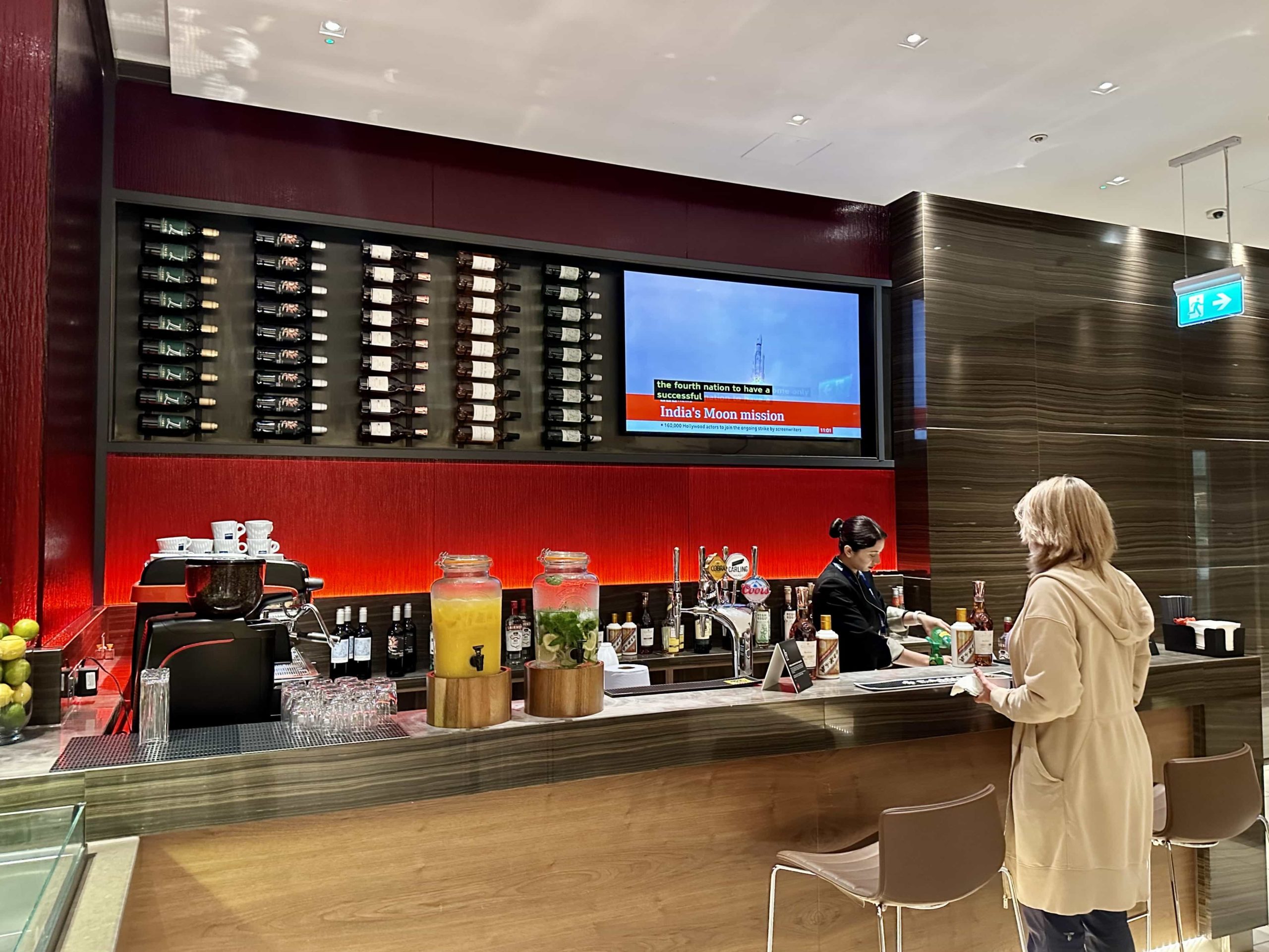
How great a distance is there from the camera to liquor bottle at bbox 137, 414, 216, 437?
373 cm

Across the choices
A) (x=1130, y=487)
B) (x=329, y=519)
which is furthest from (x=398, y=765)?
(x=1130, y=487)

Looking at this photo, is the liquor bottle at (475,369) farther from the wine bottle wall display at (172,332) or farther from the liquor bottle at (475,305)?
the wine bottle wall display at (172,332)

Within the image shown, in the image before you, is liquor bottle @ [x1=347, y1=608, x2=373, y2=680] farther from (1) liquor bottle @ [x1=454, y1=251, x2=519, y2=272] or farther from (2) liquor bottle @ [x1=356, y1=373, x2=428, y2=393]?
(1) liquor bottle @ [x1=454, y1=251, x2=519, y2=272]

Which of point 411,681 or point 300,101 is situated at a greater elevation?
point 300,101

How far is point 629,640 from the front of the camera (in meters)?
4.43

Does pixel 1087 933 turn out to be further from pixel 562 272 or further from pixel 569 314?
pixel 562 272

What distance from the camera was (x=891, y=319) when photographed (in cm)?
535

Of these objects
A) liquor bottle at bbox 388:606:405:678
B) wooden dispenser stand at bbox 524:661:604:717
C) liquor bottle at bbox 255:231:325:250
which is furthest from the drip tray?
liquor bottle at bbox 255:231:325:250

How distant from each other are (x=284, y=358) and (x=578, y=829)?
2.55m

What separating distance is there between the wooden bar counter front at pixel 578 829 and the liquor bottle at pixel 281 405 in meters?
2.23

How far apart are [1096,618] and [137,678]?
2385 mm

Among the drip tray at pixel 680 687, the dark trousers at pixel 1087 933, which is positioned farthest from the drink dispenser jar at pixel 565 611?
the dark trousers at pixel 1087 933

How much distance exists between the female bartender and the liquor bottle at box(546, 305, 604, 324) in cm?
161

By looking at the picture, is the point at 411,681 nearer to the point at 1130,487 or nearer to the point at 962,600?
the point at 962,600
